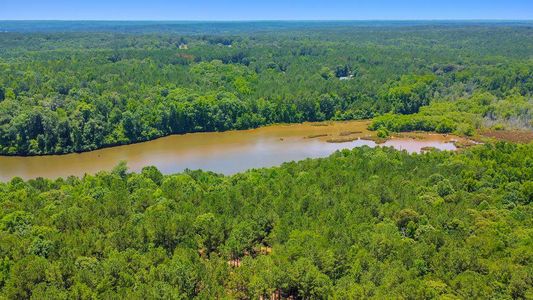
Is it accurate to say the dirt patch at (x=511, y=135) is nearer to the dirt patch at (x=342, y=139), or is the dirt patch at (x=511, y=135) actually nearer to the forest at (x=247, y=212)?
the forest at (x=247, y=212)

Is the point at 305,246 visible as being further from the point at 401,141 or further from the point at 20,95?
the point at 20,95

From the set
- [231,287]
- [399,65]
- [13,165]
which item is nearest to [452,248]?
[231,287]

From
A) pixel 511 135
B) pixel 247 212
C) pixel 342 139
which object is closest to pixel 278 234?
pixel 247 212

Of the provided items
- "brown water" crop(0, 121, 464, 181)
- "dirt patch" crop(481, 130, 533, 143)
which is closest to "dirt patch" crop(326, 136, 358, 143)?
"brown water" crop(0, 121, 464, 181)

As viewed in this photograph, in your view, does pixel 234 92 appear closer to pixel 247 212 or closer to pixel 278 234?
pixel 247 212

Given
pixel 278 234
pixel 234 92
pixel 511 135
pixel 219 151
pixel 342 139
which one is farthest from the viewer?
pixel 234 92

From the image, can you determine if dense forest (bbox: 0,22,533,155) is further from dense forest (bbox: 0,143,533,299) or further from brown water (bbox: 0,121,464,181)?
dense forest (bbox: 0,143,533,299)
